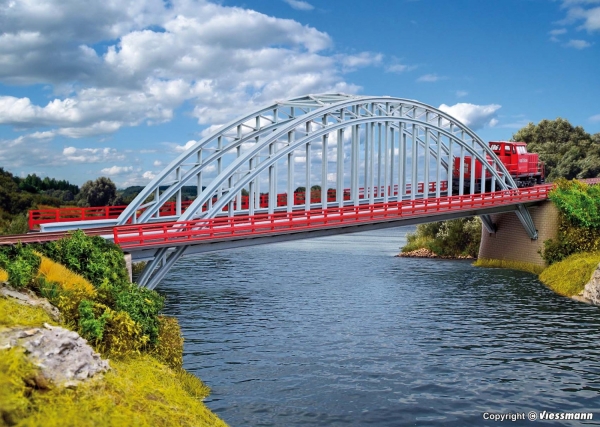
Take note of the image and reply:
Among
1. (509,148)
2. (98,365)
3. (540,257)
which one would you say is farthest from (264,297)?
(509,148)

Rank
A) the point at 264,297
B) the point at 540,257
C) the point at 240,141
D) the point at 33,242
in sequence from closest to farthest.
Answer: the point at 33,242, the point at 264,297, the point at 240,141, the point at 540,257

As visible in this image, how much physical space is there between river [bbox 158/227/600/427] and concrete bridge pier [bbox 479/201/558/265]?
535 centimetres

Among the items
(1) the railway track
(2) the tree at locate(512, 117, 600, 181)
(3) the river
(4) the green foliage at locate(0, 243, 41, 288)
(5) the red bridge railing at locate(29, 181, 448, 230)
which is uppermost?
(2) the tree at locate(512, 117, 600, 181)

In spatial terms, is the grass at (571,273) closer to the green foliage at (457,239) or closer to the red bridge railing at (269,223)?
the red bridge railing at (269,223)

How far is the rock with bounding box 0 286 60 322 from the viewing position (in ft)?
53.9

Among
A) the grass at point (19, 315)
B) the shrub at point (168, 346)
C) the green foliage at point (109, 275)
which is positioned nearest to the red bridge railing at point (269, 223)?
the green foliage at point (109, 275)

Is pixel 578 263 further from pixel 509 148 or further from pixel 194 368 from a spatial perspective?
pixel 194 368

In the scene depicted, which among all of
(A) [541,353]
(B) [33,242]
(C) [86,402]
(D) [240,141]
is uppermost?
(D) [240,141]

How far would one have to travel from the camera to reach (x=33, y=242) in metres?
22.9

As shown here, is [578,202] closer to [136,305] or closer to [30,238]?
[136,305]

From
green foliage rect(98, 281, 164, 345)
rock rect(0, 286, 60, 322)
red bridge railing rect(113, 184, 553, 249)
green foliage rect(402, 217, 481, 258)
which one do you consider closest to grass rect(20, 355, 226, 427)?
green foliage rect(98, 281, 164, 345)

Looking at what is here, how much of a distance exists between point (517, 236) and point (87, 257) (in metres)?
37.6

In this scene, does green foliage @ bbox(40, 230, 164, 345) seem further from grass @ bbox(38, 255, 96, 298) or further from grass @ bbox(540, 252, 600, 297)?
grass @ bbox(540, 252, 600, 297)

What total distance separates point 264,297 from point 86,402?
897 inches
